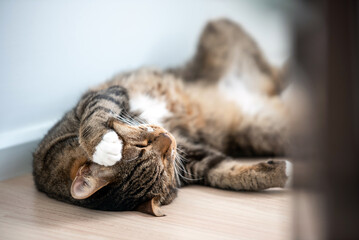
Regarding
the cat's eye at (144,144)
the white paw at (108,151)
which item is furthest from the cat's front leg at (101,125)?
the cat's eye at (144,144)

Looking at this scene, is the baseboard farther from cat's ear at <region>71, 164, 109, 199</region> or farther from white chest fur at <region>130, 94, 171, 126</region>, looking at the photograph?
cat's ear at <region>71, 164, 109, 199</region>

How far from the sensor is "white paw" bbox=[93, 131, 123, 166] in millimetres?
1578

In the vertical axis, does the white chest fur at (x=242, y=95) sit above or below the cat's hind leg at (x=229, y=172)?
above

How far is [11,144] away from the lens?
7.14 feet

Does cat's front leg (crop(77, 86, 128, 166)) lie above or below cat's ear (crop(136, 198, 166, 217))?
above

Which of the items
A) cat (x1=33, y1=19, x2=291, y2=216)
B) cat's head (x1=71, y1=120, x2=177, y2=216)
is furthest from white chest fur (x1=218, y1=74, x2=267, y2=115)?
cat's head (x1=71, y1=120, x2=177, y2=216)

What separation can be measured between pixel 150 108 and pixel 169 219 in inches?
29.2

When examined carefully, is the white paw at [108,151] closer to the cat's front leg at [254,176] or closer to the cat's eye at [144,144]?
the cat's eye at [144,144]

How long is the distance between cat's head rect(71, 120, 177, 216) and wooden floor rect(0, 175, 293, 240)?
0.07m

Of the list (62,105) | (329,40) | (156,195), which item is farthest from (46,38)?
(329,40)

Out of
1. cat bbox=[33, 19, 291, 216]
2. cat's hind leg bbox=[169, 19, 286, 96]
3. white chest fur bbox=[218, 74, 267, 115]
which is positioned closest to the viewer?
cat bbox=[33, 19, 291, 216]

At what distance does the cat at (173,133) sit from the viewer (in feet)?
5.50

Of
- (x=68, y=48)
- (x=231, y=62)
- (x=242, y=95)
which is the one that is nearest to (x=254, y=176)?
(x=242, y=95)

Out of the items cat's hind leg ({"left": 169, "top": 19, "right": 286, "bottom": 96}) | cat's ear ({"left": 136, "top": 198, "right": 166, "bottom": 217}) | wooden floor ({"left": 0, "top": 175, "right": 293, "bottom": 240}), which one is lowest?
wooden floor ({"left": 0, "top": 175, "right": 293, "bottom": 240})
